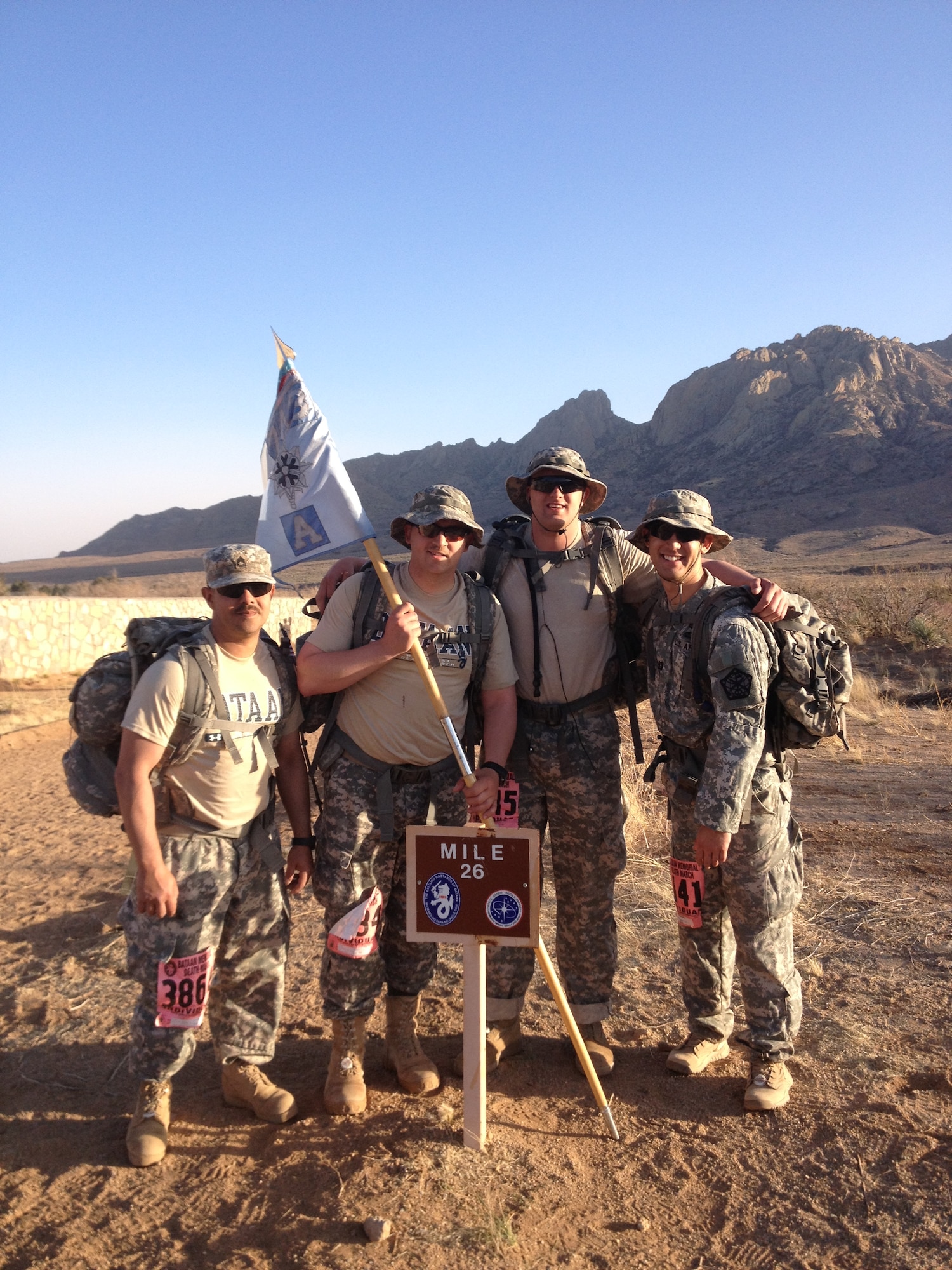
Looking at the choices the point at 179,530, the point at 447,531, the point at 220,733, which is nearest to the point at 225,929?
the point at 220,733

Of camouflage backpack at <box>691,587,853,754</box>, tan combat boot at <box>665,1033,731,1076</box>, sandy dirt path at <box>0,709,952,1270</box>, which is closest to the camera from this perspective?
sandy dirt path at <box>0,709,952,1270</box>

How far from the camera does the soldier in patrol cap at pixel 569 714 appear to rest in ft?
11.1

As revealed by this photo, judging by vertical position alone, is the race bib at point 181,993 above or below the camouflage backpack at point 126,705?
below

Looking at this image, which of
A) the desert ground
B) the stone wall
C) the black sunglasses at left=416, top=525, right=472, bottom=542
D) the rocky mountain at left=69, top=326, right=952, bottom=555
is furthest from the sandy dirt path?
the rocky mountain at left=69, top=326, right=952, bottom=555

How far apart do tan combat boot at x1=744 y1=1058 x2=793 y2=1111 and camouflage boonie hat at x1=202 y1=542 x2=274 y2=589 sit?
2.43 m

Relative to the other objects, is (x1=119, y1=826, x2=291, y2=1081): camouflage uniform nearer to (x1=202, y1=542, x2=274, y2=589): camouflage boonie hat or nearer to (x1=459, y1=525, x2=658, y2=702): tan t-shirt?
(x1=202, y1=542, x2=274, y2=589): camouflage boonie hat

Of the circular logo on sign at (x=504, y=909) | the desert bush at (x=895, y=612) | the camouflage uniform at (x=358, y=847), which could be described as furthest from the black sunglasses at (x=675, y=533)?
the desert bush at (x=895, y=612)

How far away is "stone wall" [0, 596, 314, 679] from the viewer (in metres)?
11.5

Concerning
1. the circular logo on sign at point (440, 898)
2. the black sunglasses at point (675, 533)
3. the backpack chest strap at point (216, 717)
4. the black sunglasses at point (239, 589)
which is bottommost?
the circular logo on sign at point (440, 898)

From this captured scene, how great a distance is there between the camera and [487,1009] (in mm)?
3502

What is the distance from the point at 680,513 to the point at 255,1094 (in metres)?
2.52

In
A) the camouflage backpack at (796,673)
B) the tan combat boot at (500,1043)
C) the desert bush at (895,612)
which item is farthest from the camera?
the desert bush at (895,612)

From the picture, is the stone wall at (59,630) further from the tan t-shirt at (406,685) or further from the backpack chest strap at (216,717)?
the backpack chest strap at (216,717)

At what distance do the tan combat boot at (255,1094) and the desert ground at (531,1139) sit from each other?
0.16ft
